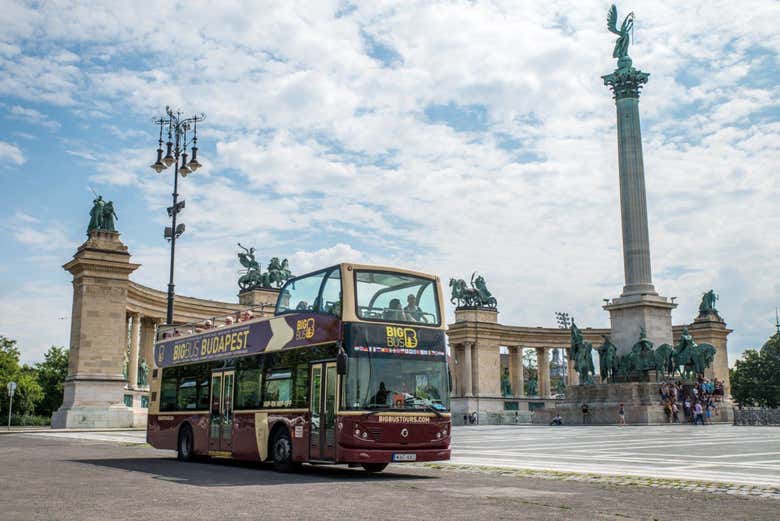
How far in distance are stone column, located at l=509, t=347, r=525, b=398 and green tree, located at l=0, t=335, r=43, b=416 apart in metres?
52.0

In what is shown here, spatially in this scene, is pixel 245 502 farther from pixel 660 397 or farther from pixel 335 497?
pixel 660 397

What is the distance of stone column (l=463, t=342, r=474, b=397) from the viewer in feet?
261

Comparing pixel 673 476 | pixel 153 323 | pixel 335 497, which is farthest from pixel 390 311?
pixel 153 323

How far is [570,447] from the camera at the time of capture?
24.9 m

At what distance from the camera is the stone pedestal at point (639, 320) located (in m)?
50.8

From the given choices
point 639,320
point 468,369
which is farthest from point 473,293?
point 639,320

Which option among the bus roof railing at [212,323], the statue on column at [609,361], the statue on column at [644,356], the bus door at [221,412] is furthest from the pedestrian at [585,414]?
the bus door at [221,412]

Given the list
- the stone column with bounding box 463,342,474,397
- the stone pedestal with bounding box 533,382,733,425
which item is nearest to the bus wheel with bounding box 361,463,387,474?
the stone pedestal with bounding box 533,382,733,425

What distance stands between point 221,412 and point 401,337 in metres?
6.37

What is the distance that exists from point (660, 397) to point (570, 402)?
666cm

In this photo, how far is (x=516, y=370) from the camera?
8756 cm

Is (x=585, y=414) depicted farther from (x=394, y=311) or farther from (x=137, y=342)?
(x=394, y=311)

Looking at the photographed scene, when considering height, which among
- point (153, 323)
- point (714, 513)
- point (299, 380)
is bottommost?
point (714, 513)

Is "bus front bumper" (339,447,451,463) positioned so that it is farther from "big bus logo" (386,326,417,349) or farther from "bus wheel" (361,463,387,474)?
"big bus logo" (386,326,417,349)
